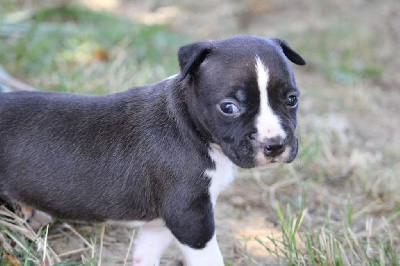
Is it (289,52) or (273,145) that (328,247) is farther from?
(289,52)

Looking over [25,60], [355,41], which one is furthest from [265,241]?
[355,41]

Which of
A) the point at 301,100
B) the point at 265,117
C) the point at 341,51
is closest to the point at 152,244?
the point at 265,117

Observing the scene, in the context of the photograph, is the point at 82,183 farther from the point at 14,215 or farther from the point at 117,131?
the point at 14,215

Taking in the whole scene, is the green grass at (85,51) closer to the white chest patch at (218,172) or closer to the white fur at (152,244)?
the white fur at (152,244)

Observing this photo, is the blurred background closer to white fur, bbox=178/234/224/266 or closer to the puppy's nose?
white fur, bbox=178/234/224/266

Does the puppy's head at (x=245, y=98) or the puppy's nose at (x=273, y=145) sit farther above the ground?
the puppy's head at (x=245, y=98)

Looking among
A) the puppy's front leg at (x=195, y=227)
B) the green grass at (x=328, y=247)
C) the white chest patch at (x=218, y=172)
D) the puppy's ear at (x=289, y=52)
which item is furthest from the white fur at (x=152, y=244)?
the puppy's ear at (x=289, y=52)

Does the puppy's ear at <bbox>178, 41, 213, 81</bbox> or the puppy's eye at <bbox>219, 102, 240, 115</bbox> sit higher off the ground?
the puppy's ear at <bbox>178, 41, 213, 81</bbox>

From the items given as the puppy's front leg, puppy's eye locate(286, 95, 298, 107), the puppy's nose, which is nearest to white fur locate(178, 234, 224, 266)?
the puppy's front leg
